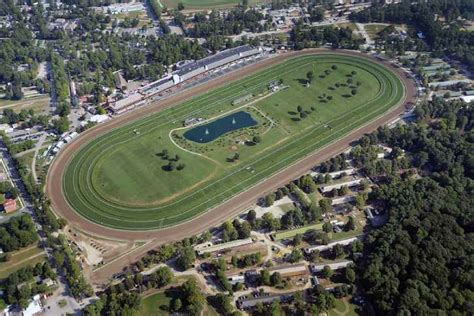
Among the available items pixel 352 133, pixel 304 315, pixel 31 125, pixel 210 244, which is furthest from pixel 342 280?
pixel 31 125

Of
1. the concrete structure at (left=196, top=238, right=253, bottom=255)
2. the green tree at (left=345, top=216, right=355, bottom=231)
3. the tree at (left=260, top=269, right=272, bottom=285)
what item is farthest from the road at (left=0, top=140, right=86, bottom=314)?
the green tree at (left=345, top=216, right=355, bottom=231)

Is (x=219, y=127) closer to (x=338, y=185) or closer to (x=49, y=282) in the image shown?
(x=338, y=185)

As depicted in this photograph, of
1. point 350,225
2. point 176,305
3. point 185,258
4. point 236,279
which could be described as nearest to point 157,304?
point 176,305

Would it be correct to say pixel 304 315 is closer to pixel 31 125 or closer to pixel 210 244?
pixel 210 244

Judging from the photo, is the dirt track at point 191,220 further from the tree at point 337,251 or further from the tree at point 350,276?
the tree at point 350,276

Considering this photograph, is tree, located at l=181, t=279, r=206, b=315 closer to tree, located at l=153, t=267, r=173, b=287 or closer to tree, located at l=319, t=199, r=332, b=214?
tree, located at l=153, t=267, r=173, b=287

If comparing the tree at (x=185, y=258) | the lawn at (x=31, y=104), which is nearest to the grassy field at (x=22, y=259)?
the tree at (x=185, y=258)

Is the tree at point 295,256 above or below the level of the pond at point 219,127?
below
